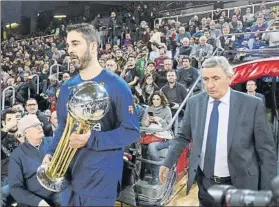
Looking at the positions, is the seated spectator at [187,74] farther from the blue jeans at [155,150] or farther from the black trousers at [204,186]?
the black trousers at [204,186]

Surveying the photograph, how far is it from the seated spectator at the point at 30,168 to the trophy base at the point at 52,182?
3.7 inches

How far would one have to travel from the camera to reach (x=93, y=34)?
3.43 ft

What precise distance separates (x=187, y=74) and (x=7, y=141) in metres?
0.57

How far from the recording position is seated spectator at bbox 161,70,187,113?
1.25m

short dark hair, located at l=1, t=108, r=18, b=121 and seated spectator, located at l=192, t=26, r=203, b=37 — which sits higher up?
seated spectator, located at l=192, t=26, r=203, b=37

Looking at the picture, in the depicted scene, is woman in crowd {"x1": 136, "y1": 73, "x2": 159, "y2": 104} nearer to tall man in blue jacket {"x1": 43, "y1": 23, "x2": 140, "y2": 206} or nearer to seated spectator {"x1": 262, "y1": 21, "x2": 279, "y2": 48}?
tall man in blue jacket {"x1": 43, "y1": 23, "x2": 140, "y2": 206}

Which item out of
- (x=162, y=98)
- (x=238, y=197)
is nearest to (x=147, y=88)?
(x=162, y=98)

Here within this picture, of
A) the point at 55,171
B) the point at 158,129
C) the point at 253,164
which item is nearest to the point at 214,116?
the point at 253,164

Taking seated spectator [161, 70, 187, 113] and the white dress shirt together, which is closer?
the white dress shirt

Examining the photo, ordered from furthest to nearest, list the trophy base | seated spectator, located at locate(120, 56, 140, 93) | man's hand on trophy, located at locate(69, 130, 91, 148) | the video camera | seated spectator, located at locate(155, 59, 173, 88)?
seated spectator, located at locate(155, 59, 173, 88) → seated spectator, located at locate(120, 56, 140, 93) → the trophy base → man's hand on trophy, located at locate(69, 130, 91, 148) → the video camera

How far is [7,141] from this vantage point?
134 cm

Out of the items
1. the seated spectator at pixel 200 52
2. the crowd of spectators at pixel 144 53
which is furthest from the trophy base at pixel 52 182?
the seated spectator at pixel 200 52

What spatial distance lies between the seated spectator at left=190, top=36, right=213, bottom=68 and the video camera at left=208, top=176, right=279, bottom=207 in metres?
0.68

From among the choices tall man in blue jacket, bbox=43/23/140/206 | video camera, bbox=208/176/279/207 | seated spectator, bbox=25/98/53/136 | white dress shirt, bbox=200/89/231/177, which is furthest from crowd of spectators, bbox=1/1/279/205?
video camera, bbox=208/176/279/207
